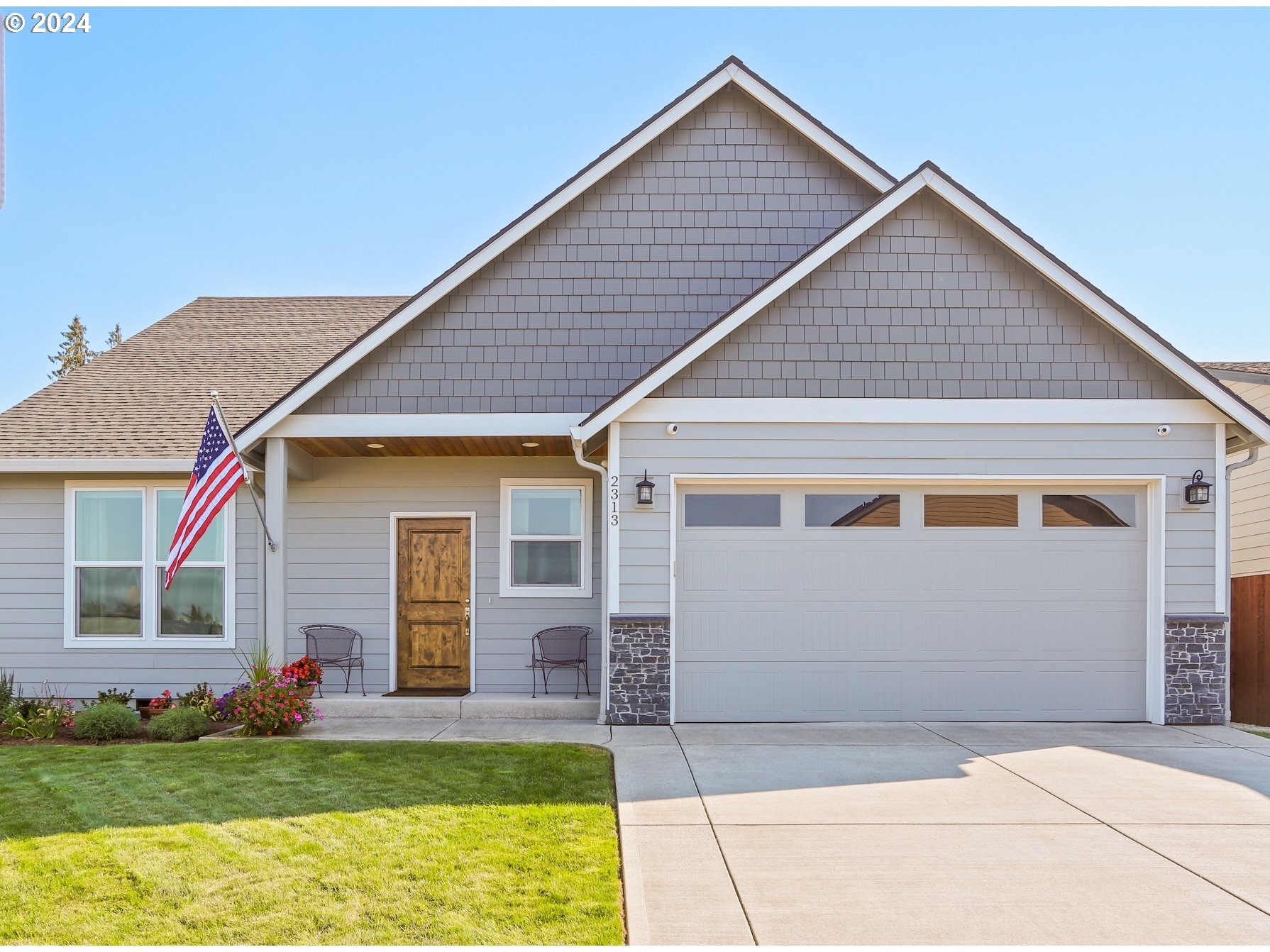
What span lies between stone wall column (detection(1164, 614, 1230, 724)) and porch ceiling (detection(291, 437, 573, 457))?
20.6 ft

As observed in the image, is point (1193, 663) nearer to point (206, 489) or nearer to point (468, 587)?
point (468, 587)

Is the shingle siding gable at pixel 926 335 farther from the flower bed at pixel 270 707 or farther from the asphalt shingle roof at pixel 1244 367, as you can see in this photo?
the asphalt shingle roof at pixel 1244 367

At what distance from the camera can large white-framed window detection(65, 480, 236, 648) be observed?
10.6 metres

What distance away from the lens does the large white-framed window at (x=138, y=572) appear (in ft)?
34.9

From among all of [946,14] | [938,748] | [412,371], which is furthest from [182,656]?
[946,14]

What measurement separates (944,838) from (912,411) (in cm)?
468

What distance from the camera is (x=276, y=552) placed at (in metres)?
9.70

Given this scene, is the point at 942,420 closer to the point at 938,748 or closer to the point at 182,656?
the point at 938,748

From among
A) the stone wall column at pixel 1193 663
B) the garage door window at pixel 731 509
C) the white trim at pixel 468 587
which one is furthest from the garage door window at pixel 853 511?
the white trim at pixel 468 587

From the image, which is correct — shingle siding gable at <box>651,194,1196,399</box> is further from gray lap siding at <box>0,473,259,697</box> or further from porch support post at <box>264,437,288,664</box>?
gray lap siding at <box>0,473,259,697</box>
